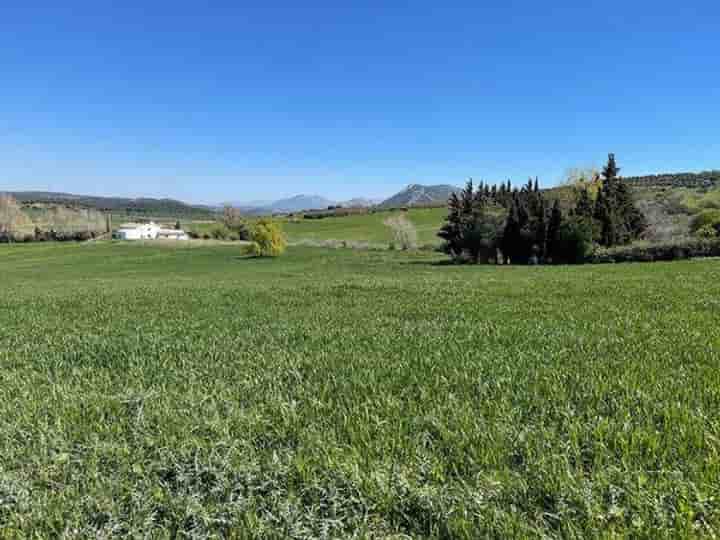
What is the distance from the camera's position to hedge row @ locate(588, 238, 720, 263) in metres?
30.2

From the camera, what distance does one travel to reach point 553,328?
256 inches

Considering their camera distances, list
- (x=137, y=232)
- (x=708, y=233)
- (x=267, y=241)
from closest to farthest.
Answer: (x=708, y=233) → (x=267, y=241) → (x=137, y=232)

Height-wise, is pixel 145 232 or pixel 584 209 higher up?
Result: pixel 584 209

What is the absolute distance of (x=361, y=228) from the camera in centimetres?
10125

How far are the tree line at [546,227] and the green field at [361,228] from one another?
28824 mm

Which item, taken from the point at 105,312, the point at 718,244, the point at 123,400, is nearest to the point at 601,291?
the point at 123,400

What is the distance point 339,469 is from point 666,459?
1856 millimetres

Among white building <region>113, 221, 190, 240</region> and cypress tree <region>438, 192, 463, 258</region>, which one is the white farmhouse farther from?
cypress tree <region>438, 192, 463, 258</region>

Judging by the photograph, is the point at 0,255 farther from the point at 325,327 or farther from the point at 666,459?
the point at 666,459

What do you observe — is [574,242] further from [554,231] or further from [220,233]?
[220,233]

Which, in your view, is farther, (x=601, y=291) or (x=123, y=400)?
(x=601, y=291)

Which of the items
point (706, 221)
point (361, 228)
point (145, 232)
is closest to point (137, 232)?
point (145, 232)

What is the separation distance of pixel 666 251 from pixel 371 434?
35.8 metres

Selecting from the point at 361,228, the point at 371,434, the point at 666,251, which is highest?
the point at 361,228
